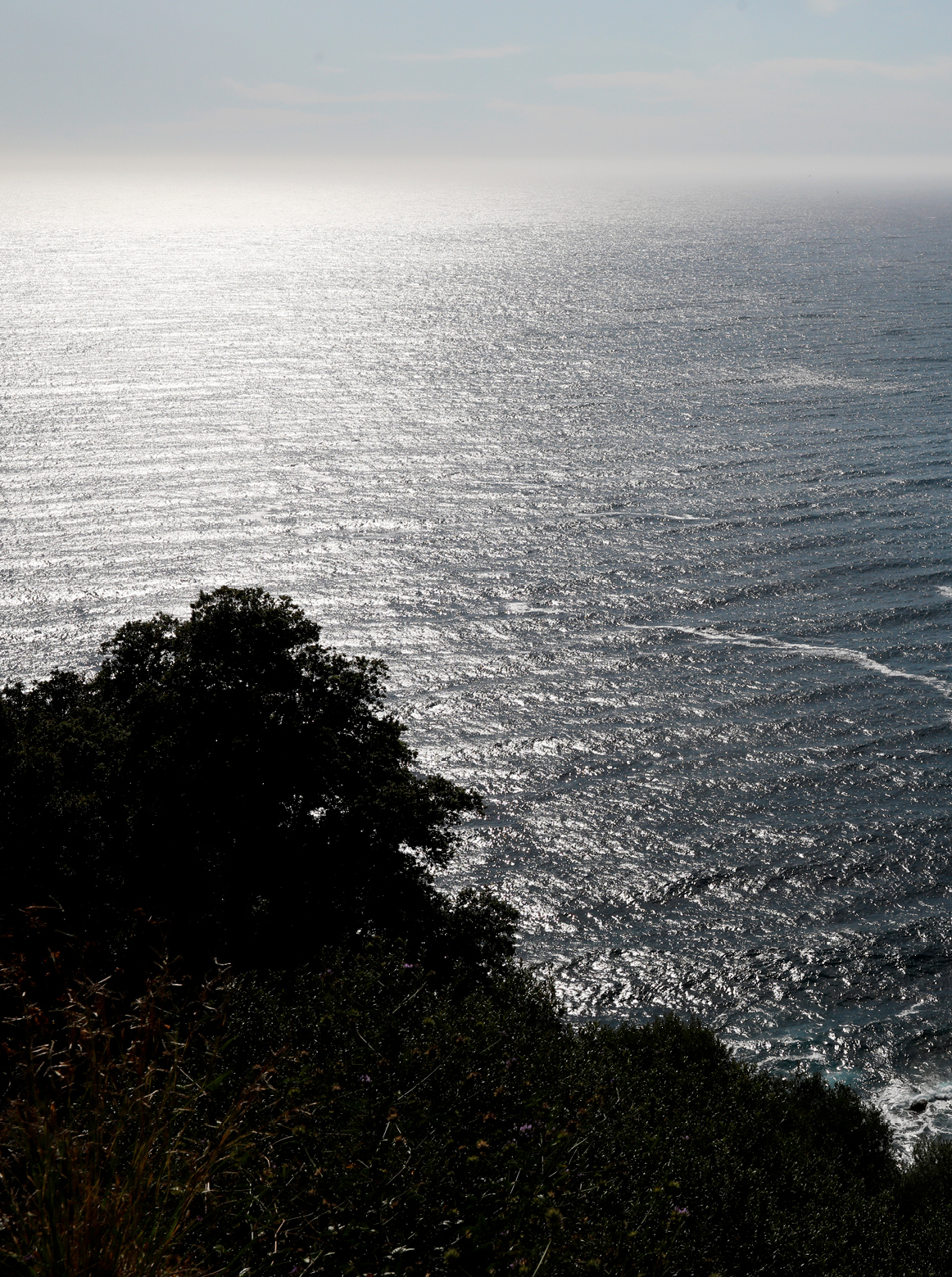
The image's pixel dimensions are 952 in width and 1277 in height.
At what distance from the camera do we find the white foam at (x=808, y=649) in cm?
5091

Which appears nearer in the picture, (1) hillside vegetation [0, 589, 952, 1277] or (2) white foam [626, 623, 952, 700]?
(1) hillside vegetation [0, 589, 952, 1277]

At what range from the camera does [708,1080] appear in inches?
993

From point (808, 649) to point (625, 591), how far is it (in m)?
11.8

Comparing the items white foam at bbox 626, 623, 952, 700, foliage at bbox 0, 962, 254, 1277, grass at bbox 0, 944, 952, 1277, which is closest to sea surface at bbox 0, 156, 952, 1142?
white foam at bbox 626, 623, 952, 700

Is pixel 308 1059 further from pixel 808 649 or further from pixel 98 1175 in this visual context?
pixel 808 649

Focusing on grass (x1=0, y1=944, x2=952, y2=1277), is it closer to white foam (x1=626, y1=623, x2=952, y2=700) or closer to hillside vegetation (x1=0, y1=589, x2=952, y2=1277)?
hillside vegetation (x1=0, y1=589, x2=952, y2=1277)

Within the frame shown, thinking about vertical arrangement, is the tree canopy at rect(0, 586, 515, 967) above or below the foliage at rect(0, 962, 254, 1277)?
below

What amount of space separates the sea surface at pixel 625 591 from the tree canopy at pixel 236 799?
969cm

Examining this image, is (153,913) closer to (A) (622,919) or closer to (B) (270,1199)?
(B) (270,1199)

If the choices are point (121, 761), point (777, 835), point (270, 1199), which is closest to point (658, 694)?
point (777, 835)

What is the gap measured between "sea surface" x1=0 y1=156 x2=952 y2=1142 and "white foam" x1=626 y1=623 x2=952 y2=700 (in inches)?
9.0

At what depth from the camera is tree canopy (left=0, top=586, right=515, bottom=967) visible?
25672 mm

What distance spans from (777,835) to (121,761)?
86.6 feet

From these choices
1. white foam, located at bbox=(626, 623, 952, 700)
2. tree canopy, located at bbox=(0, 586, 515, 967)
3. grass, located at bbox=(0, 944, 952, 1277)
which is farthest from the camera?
white foam, located at bbox=(626, 623, 952, 700)
